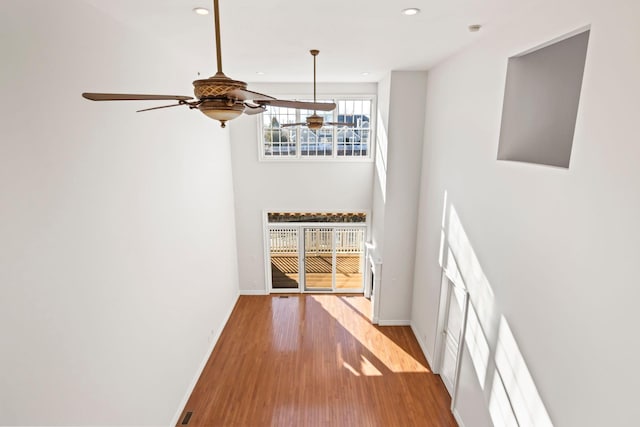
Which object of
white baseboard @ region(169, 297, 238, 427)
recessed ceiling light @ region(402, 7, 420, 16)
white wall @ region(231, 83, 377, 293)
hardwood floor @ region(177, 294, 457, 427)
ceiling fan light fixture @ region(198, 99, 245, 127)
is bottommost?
hardwood floor @ region(177, 294, 457, 427)

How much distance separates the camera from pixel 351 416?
4.45 metres

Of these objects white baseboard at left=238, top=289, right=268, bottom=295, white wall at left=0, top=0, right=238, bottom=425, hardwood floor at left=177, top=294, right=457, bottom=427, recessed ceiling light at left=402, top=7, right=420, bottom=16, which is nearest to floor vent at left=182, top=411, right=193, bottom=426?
hardwood floor at left=177, top=294, right=457, bottom=427

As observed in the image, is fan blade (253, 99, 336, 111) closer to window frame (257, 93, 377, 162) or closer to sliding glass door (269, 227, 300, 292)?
window frame (257, 93, 377, 162)

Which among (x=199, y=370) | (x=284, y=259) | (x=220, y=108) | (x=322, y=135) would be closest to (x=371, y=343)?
(x=199, y=370)

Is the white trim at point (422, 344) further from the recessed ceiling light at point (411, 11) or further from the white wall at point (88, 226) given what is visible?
the recessed ceiling light at point (411, 11)

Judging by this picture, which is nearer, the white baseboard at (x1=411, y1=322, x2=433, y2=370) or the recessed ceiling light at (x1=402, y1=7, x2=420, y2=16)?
the recessed ceiling light at (x1=402, y1=7, x2=420, y2=16)

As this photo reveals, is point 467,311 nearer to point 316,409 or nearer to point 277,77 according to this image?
point 316,409

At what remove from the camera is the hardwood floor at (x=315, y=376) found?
4.46 meters

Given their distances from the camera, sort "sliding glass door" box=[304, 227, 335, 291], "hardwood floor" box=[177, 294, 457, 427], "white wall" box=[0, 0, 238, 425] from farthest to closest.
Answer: "sliding glass door" box=[304, 227, 335, 291], "hardwood floor" box=[177, 294, 457, 427], "white wall" box=[0, 0, 238, 425]

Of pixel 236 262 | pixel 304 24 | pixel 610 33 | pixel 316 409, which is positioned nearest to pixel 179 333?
pixel 316 409

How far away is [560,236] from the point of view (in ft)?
8.02

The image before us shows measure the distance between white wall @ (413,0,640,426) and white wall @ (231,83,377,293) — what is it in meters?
3.23

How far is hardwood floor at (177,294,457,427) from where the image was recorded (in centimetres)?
446

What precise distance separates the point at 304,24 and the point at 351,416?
497 cm
